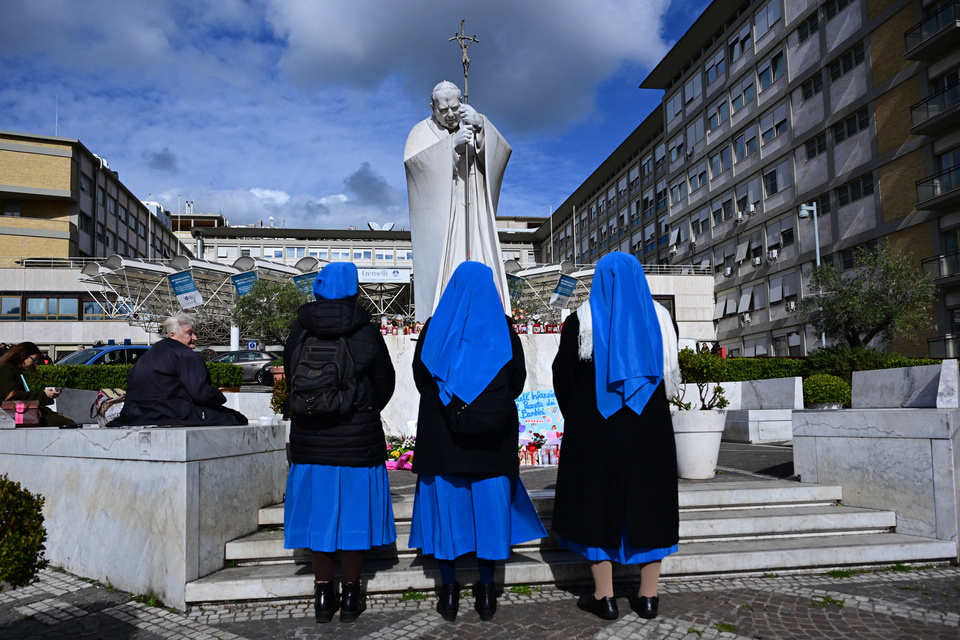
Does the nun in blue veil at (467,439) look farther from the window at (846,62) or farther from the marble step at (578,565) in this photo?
the window at (846,62)

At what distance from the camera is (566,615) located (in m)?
3.94

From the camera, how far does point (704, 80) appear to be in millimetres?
44594

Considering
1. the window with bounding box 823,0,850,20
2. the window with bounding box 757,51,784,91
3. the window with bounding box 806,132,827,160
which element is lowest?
the window with bounding box 806,132,827,160

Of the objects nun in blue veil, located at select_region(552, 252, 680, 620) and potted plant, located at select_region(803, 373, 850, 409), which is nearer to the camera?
nun in blue veil, located at select_region(552, 252, 680, 620)

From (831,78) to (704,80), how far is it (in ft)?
41.9

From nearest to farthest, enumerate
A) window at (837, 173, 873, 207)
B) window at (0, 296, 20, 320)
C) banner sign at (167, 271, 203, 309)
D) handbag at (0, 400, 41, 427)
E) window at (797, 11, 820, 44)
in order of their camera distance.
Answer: handbag at (0, 400, 41, 427), banner sign at (167, 271, 203, 309), window at (837, 173, 873, 207), window at (797, 11, 820, 44), window at (0, 296, 20, 320)

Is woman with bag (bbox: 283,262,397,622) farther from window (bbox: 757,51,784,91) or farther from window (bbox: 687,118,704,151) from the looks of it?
window (bbox: 687,118,704,151)

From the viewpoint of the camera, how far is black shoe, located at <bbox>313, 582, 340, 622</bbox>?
382cm

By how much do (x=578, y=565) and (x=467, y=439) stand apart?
1.43m

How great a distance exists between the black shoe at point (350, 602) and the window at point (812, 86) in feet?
120

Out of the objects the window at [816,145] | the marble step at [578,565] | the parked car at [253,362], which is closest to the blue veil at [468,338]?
the marble step at [578,565]

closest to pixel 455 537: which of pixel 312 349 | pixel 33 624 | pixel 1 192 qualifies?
pixel 312 349

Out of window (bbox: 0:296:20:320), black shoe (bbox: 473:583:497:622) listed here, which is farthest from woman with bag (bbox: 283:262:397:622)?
window (bbox: 0:296:20:320)

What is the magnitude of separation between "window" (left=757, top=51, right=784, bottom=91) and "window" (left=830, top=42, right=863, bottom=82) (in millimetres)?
4406
